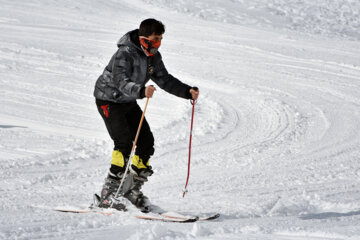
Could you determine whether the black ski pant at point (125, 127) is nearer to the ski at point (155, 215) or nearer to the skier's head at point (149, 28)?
the ski at point (155, 215)

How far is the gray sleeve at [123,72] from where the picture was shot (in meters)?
3.87

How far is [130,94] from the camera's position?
384 centimetres

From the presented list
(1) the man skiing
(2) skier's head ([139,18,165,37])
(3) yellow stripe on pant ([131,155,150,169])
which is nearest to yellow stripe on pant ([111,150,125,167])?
(1) the man skiing

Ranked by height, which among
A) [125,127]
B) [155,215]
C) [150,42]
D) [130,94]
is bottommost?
[155,215]

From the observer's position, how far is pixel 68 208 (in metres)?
4.52

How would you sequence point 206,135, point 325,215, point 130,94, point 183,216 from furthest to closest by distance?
1. point 206,135
2. point 325,215
3. point 183,216
4. point 130,94

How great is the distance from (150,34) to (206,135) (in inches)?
138

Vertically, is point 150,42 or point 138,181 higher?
point 150,42

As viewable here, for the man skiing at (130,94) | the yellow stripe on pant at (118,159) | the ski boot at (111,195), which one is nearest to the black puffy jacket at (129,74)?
the man skiing at (130,94)

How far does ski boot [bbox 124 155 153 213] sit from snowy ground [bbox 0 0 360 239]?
268mm

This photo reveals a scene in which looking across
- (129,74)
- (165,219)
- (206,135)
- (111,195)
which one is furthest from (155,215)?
(206,135)

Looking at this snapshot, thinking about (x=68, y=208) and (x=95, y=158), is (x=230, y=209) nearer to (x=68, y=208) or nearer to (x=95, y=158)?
(x=68, y=208)

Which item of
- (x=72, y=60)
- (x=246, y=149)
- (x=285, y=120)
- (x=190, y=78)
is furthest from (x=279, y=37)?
(x=246, y=149)

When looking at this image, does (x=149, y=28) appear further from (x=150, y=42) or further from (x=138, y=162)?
(x=138, y=162)
